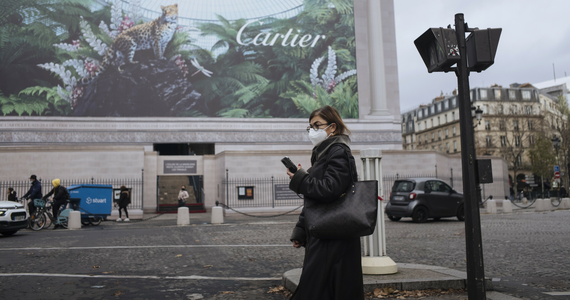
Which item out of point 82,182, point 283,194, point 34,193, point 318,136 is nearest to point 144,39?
point 82,182

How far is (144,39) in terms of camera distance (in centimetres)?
3425

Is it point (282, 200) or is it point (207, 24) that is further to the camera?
point (207, 24)

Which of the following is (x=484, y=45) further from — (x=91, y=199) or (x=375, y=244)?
(x=91, y=199)

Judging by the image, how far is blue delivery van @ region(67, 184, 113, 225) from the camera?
1733 cm

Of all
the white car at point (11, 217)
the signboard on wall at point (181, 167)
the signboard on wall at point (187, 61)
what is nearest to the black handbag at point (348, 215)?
the white car at point (11, 217)

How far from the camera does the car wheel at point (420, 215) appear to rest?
52.8ft

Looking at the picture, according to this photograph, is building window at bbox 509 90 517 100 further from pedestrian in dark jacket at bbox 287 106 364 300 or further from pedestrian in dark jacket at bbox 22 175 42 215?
pedestrian in dark jacket at bbox 287 106 364 300

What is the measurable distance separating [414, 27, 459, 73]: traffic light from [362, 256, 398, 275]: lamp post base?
2382 millimetres

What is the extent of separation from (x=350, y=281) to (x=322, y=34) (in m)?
35.6

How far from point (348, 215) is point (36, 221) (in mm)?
16039

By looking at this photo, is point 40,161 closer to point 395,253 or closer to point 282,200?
point 282,200

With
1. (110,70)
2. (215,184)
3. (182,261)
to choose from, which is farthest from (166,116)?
(182,261)

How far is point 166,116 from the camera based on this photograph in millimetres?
33844

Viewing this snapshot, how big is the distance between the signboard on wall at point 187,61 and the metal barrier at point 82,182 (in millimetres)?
8997
